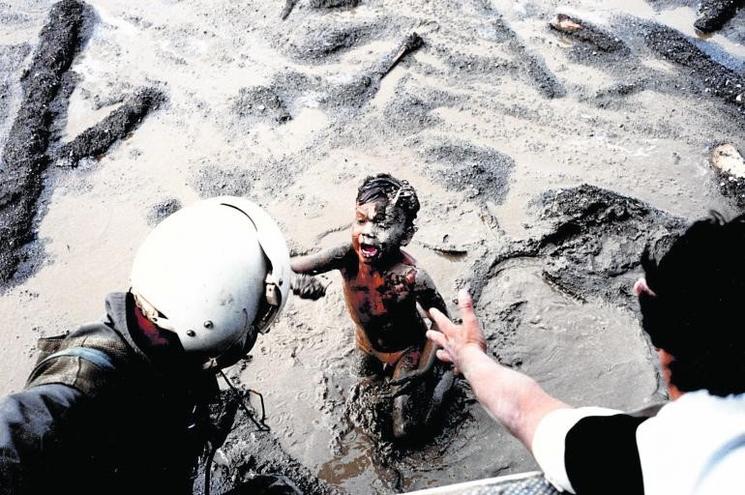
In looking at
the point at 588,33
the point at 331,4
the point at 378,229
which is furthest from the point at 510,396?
the point at 331,4

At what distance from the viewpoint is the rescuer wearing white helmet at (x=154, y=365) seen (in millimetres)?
2082

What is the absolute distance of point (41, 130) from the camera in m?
6.15

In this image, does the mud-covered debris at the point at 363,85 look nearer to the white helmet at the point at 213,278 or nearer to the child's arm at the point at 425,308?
the child's arm at the point at 425,308

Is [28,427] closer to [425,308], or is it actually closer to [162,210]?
[425,308]

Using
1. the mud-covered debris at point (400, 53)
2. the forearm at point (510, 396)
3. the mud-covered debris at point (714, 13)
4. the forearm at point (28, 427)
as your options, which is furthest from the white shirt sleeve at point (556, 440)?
the mud-covered debris at point (714, 13)

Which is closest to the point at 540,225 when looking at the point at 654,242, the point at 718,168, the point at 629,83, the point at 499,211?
the point at 499,211

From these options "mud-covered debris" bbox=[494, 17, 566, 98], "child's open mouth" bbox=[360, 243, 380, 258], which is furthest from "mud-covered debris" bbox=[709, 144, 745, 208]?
"child's open mouth" bbox=[360, 243, 380, 258]

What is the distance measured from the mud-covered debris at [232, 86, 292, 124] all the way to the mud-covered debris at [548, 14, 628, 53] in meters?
3.24

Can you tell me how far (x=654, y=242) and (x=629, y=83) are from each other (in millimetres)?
2217

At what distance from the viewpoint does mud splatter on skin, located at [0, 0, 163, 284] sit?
5.34 metres

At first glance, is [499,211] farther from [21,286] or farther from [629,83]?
[21,286]

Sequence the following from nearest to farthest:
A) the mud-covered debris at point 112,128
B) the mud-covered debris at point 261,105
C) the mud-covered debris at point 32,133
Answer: the mud-covered debris at point 32,133
the mud-covered debris at point 112,128
the mud-covered debris at point 261,105

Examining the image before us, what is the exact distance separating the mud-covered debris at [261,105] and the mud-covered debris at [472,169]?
1.50 metres

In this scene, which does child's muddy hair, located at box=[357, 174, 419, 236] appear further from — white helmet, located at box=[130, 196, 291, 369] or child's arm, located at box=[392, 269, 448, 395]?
white helmet, located at box=[130, 196, 291, 369]
